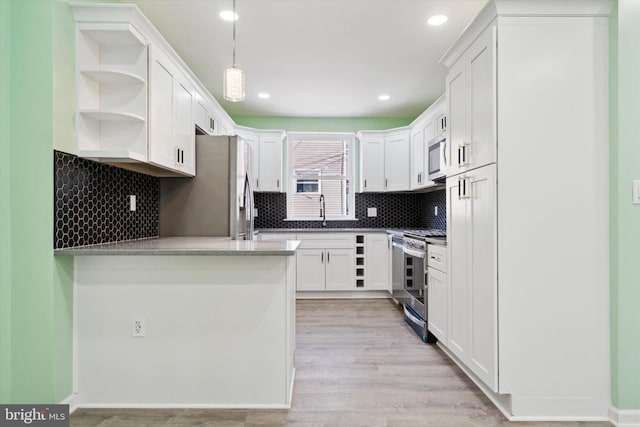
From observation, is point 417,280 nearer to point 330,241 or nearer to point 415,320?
point 415,320

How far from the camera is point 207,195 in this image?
3.30 meters

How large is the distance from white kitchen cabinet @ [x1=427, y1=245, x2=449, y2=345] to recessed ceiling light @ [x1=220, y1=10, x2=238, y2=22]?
2352 millimetres

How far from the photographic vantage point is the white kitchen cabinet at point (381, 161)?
16.4 feet

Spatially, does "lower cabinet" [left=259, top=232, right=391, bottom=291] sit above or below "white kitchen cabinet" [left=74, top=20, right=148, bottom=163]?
below

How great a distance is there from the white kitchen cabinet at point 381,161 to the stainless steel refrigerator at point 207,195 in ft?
7.46

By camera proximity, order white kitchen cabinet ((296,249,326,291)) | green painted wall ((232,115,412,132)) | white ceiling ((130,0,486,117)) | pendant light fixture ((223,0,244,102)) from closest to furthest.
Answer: pendant light fixture ((223,0,244,102)) → white ceiling ((130,0,486,117)) → white kitchen cabinet ((296,249,326,291)) → green painted wall ((232,115,412,132))

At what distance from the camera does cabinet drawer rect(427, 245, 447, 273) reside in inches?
108

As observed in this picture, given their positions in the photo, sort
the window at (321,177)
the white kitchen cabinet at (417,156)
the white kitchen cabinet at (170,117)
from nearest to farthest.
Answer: the white kitchen cabinet at (170,117) < the white kitchen cabinet at (417,156) < the window at (321,177)

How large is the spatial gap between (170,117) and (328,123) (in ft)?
10.2

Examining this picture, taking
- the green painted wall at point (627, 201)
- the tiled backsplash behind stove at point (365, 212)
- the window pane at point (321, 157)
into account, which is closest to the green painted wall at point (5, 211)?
the green painted wall at point (627, 201)

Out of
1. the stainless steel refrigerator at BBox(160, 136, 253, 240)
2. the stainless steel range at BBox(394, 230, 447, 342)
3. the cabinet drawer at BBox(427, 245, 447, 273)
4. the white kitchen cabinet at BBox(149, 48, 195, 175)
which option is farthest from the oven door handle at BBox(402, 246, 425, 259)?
the white kitchen cabinet at BBox(149, 48, 195, 175)

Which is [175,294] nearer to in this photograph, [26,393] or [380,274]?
[26,393]

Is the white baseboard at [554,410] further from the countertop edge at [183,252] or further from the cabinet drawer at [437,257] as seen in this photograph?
the countertop edge at [183,252]

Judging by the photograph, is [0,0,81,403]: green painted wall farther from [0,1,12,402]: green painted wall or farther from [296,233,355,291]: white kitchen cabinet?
[296,233,355,291]: white kitchen cabinet
